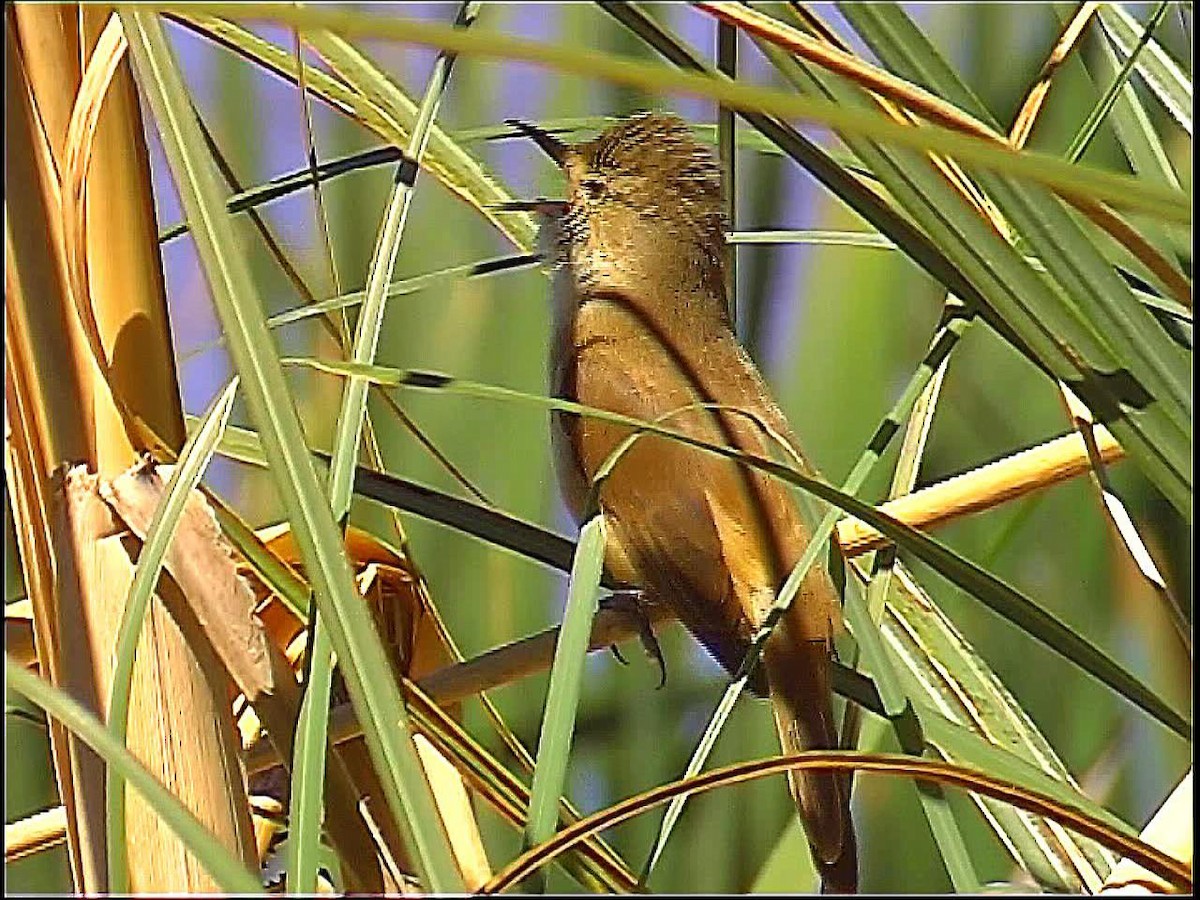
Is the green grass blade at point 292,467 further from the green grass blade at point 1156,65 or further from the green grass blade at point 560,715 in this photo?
the green grass blade at point 1156,65

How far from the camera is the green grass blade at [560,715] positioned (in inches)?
13.9

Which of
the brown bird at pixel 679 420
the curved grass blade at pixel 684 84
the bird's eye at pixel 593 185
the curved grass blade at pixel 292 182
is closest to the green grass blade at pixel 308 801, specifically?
the curved grass blade at pixel 684 84

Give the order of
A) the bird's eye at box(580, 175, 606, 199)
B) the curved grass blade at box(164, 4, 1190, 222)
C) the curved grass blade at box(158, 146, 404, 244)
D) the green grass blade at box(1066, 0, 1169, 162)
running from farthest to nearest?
the bird's eye at box(580, 175, 606, 199), the curved grass blade at box(158, 146, 404, 244), the green grass blade at box(1066, 0, 1169, 162), the curved grass blade at box(164, 4, 1190, 222)

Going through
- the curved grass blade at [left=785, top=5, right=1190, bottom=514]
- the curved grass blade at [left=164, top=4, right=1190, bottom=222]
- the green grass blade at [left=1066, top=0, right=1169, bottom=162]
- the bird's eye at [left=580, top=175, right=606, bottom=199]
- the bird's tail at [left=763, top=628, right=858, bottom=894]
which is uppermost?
the bird's eye at [left=580, top=175, right=606, bottom=199]

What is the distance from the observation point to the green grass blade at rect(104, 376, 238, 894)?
36 cm

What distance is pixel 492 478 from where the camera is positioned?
3.56ft

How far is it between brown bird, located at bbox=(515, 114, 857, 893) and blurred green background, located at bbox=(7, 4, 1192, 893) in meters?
0.04

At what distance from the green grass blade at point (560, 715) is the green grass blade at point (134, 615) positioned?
81 millimetres

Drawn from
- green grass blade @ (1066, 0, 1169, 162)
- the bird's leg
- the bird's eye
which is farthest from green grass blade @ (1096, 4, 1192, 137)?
the bird's eye

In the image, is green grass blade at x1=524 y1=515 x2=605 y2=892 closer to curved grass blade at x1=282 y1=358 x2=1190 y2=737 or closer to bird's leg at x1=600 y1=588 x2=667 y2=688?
curved grass blade at x1=282 y1=358 x2=1190 y2=737

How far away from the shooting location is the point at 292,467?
35cm

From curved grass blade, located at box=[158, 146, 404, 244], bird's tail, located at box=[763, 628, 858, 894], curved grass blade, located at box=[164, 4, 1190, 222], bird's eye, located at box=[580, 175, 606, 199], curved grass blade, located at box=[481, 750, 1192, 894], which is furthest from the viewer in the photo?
bird's eye, located at box=[580, 175, 606, 199]

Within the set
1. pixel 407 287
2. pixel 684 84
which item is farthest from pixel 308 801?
pixel 407 287

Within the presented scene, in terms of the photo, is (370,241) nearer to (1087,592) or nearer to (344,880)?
(1087,592)
